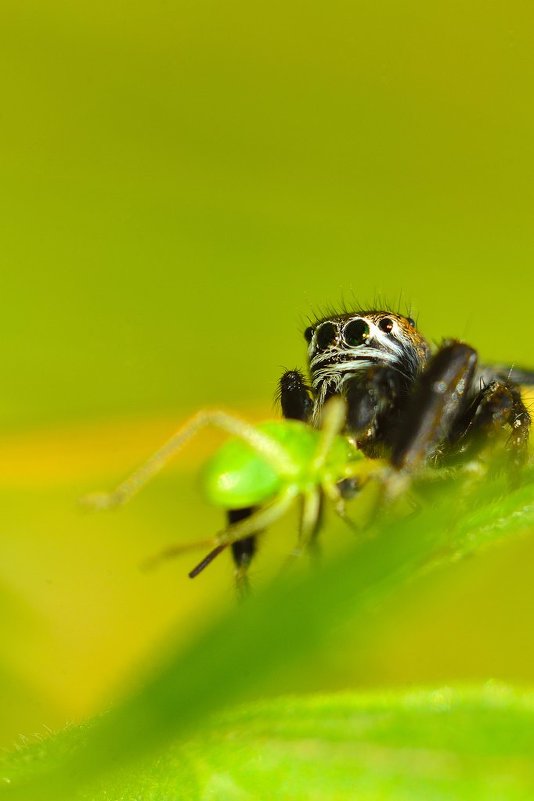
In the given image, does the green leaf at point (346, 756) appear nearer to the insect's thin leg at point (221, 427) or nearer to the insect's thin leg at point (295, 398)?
the insect's thin leg at point (221, 427)

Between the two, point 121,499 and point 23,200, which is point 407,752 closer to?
point 121,499

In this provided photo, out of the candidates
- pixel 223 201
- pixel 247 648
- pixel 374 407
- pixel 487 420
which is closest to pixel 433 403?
pixel 374 407

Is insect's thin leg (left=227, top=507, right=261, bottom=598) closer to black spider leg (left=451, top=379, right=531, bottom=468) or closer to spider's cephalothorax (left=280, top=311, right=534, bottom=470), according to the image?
spider's cephalothorax (left=280, top=311, right=534, bottom=470)

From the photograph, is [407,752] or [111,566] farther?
[111,566]

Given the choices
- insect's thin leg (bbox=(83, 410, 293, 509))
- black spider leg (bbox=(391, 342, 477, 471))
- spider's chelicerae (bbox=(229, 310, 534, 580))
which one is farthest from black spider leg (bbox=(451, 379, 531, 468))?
insect's thin leg (bbox=(83, 410, 293, 509))

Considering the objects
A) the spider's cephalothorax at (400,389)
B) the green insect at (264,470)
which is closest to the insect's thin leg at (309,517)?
the green insect at (264,470)

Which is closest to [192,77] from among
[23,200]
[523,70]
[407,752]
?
[23,200]

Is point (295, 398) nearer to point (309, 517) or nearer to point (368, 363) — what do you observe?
point (368, 363)
